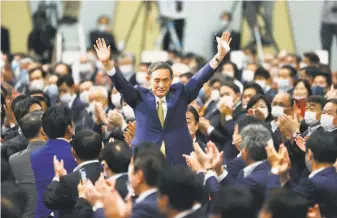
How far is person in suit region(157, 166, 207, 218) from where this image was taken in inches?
202

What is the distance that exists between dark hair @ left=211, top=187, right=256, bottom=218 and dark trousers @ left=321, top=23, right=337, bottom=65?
33.9 feet

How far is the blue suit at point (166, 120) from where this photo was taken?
24.9ft

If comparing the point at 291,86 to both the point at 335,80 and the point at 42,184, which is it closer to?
the point at 335,80

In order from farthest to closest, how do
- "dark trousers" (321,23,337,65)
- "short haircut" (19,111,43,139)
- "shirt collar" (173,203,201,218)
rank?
"dark trousers" (321,23,337,65)
"short haircut" (19,111,43,139)
"shirt collar" (173,203,201,218)

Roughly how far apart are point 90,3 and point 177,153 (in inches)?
542

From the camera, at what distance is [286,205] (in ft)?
17.5

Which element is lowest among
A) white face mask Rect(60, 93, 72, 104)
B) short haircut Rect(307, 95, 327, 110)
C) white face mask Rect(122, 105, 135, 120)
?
white face mask Rect(60, 93, 72, 104)

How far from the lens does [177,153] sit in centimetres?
762

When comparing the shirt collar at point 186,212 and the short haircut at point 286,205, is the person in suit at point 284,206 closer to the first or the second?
the short haircut at point 286,205

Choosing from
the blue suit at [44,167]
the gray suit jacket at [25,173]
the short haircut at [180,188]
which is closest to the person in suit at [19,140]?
the gray suit jacket at [25,173]

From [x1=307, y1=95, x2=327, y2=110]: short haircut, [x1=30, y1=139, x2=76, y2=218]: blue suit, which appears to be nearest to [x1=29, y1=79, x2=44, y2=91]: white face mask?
[x1=307, y1=95, x2=327, y2=110]: short haircut

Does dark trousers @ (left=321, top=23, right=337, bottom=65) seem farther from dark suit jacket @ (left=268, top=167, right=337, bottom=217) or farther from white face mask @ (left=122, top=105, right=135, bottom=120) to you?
dark suit jacket @ (left=268, top=167, right=337, bottom=217)

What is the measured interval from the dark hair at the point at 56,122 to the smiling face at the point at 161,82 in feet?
2.39

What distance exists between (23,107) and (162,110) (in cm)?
186
